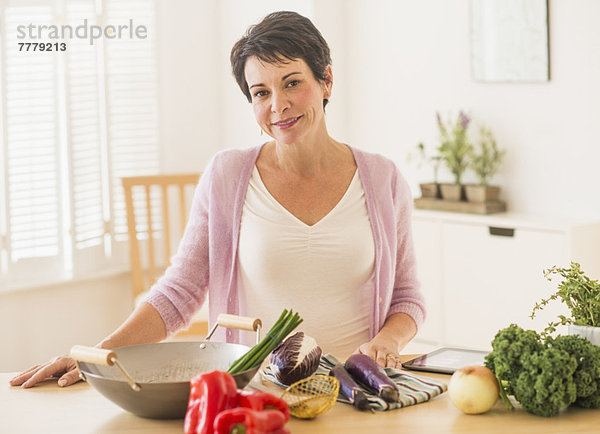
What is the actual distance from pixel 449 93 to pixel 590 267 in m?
1.16

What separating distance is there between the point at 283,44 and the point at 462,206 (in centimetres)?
207

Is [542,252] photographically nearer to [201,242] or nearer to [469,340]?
[469,340]

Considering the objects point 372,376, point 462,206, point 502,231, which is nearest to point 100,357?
point 372,376

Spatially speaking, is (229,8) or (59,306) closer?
(59,306)

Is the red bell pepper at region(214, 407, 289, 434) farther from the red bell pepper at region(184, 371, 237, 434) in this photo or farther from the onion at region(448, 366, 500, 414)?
the onion at region(448, 366, 500, 414)

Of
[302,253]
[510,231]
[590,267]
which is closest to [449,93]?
[510,231]

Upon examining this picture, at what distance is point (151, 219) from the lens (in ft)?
14.3

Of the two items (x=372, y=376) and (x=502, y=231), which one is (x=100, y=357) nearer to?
(x=372, y=376)

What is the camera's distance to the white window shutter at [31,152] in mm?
4027

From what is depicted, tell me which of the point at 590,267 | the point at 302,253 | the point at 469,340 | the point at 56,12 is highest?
the point at 56,12

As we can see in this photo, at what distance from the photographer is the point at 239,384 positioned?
159cm

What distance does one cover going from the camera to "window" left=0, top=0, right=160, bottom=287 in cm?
405

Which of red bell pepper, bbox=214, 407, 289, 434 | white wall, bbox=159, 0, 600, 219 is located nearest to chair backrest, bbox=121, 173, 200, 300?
white wall, bbox=159, 0, 600, 219

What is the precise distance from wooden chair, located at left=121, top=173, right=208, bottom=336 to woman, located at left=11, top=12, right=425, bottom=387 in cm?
179
